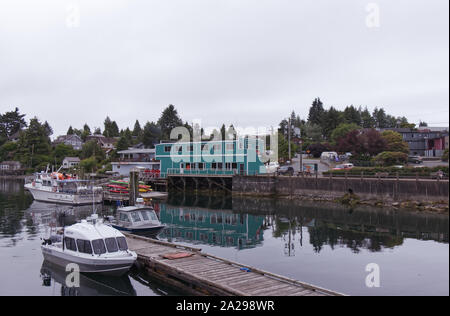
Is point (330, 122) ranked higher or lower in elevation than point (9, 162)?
higher

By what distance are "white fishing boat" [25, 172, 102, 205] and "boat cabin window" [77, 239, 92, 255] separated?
2807 cm

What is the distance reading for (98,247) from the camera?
1852cm

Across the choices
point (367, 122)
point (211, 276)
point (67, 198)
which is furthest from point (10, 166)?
point (211, 276)

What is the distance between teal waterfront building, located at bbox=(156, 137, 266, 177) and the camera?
2269 inches

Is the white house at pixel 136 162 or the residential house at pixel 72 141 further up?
the residential house at pixel 72 141

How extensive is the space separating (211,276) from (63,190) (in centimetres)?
3954

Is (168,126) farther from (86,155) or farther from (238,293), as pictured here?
(238,293)

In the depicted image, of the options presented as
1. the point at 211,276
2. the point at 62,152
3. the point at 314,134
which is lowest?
the point at 211,276

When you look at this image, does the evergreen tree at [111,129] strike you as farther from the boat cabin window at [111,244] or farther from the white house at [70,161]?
the boat cabin window at [111,244]

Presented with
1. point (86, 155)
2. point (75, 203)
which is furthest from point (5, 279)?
point (86, 155)

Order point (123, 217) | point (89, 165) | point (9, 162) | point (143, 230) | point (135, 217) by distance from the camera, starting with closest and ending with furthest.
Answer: point (143, 230)
point (135, 217)
point (123, 217)
point (89, 165)
point (9, 162)

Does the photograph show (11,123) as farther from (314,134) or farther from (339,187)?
(339,187)

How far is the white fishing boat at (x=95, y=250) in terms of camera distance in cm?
1823

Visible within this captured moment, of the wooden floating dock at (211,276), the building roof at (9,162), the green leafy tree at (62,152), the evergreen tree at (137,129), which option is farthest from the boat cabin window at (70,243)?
the evergreen tree at (137,129)
